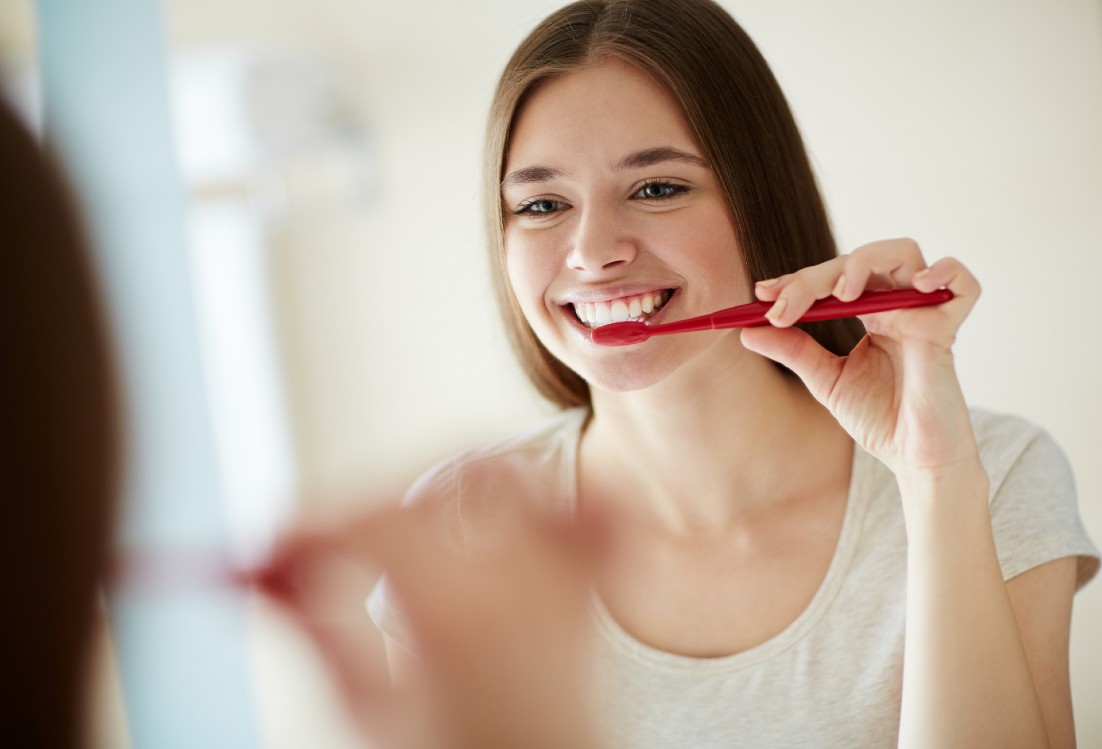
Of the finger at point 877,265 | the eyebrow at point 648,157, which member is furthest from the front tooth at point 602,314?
the finger at point 877,265

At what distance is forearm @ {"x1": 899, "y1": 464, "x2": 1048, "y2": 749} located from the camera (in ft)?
1.88

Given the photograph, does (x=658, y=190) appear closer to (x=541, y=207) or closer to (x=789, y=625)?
(x=541, y=207)

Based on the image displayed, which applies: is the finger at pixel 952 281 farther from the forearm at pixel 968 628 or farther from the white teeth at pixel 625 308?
the white teeth at pixel 625 308

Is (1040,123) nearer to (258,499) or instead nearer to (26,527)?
(26,527)

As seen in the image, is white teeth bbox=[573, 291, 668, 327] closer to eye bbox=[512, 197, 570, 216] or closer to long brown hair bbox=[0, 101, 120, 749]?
eye bbox=[512, 197, 570, 216]

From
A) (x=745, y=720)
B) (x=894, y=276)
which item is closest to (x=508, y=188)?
(x=894, y=276)

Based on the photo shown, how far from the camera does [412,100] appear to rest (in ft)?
4.67

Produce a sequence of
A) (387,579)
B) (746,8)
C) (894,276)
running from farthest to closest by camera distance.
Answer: (746,8)
(894,276)
(387,579)

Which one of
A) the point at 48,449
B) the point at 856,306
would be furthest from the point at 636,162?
the point at 48,449

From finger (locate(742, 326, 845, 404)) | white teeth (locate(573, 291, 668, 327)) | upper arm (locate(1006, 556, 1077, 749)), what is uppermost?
white teeth (locate(573, 291, 668, 327))

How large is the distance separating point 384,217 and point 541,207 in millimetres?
831

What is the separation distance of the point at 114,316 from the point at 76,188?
27mm

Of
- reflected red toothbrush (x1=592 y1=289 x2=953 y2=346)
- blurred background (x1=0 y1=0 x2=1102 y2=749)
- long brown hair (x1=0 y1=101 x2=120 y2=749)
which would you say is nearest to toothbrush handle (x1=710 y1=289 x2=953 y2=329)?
reflected red toothbrush (x1=592 y1=289 x2=953 y2=346)

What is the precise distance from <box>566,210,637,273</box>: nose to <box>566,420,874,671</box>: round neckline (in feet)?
0.66
